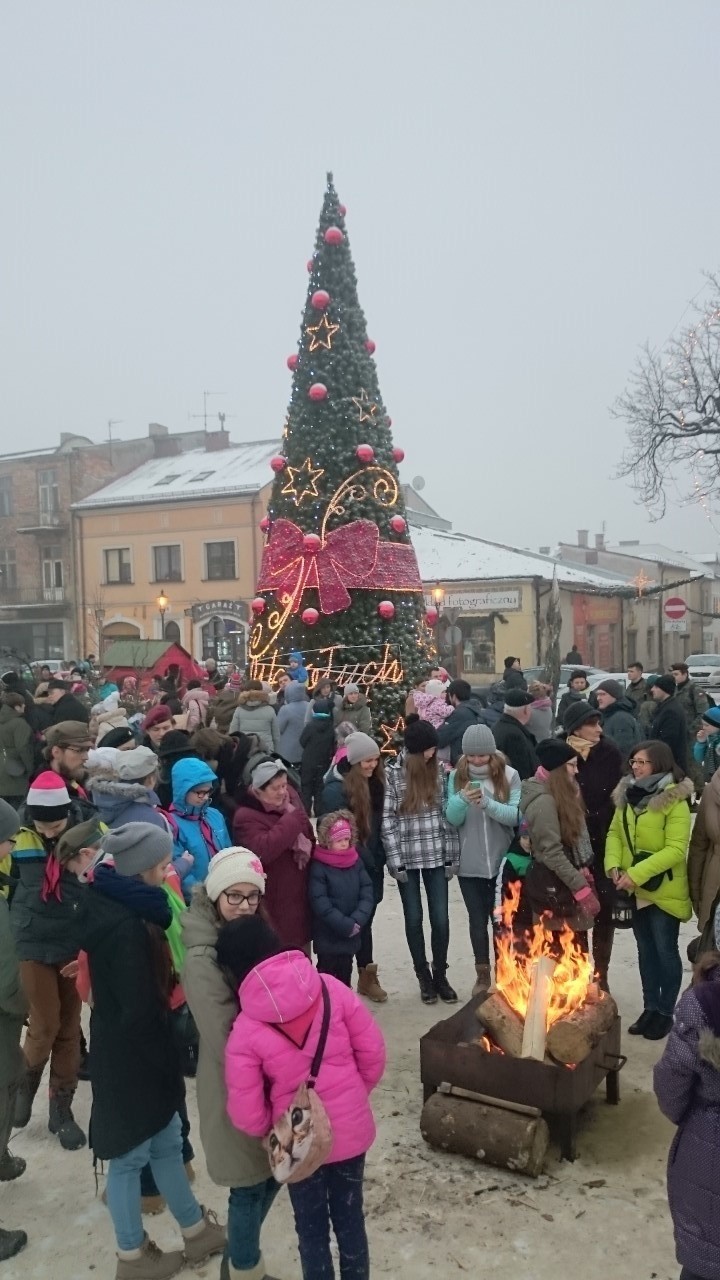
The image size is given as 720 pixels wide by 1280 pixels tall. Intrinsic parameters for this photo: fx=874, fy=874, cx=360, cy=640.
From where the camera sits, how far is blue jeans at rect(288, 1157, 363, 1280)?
115 inches

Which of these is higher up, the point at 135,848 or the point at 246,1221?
the point at 135,848

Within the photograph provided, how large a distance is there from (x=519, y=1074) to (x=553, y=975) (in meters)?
0.58

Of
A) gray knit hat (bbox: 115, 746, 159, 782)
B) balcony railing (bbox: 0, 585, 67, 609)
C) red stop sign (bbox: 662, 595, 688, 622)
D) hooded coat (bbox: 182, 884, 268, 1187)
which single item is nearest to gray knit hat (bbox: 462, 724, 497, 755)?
gray knit hat (bbox: 115, 746, 159, 782)

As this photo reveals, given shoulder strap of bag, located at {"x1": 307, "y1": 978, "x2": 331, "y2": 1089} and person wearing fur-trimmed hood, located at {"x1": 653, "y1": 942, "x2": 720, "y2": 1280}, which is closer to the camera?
person wearing fur-trimmed hood, located at {"x1": 653, "y1": 942, "x2": 720, "y2": 1280}

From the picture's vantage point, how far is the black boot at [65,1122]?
4.38 m

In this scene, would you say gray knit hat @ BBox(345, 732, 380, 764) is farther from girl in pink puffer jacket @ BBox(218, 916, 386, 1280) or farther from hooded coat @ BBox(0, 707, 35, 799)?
hooded coat @ BBox(0, 707, 35, 799)

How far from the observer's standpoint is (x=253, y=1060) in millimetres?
2775

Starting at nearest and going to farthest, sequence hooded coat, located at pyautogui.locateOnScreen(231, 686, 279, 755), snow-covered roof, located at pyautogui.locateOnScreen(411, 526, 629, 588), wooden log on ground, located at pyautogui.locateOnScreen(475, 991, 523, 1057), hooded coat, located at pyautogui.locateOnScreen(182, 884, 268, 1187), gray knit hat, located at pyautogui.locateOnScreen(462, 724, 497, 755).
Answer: hooded coat, located at pyautogui.locateOnScreen(182, 884, 268, 1187) → wooden log on ground, located at pyautogui.locateOnScreen(475, 991, 523, 1057) → gray knit hat, located at pyautogui.locateOnScreen(462, 724, 497, 755) → hooded coat, located at pyautogui.locateOnScreen(231, 686, 279, 755) → snow-covered roof, located at pyautogui.locateOnScreen(411, 526, 629, 588)

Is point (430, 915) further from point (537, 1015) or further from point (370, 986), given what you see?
point (537, 1015)

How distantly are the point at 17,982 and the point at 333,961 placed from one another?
2.05 m

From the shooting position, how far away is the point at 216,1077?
3004 mm

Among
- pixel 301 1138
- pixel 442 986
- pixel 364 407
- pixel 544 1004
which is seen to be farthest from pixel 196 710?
pixel 364 407

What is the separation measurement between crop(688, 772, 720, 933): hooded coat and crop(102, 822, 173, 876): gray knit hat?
117 inches

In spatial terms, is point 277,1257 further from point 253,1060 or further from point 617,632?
point 617,632
